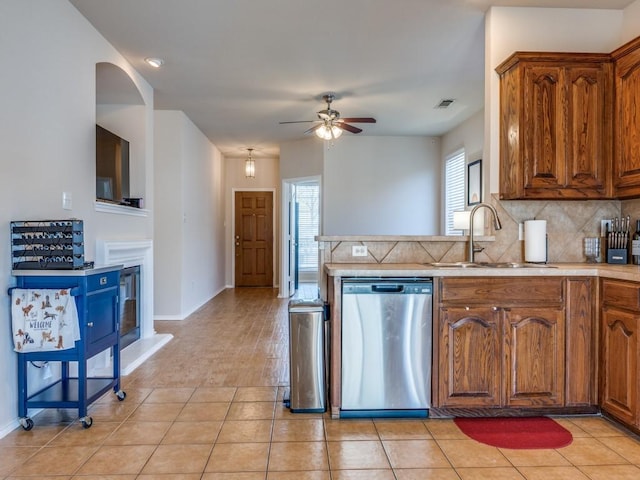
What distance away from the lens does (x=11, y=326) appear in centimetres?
229

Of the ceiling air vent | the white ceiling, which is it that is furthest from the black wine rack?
the ceiling air vent

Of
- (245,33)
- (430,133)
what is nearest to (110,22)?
(245,33)

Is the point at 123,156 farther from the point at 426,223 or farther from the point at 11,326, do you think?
the point at 426,223

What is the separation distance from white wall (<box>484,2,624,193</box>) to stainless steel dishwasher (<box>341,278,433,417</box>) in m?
1.16

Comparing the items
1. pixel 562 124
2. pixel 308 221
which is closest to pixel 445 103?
pixel 562 124

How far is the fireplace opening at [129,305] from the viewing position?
3.82 meters

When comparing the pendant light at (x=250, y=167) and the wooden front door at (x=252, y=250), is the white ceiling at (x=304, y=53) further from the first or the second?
the wooden front door at (x=252, y=250)

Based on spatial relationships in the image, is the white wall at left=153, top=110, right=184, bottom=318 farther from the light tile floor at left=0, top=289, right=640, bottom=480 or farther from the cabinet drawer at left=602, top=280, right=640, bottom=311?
the cabinet drawer at left=602, top=280, right=640, bottom=311

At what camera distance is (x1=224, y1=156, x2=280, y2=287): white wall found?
862 centimetres

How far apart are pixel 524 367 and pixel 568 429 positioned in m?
0.40

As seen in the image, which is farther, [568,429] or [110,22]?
[110,22]

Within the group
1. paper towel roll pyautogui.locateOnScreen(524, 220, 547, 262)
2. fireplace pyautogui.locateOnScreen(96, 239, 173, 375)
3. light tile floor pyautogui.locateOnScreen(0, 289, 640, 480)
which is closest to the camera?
light tile floor pyautogui.locateOnScreen(0, 289, 640, 480)

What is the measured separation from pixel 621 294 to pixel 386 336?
1.30m

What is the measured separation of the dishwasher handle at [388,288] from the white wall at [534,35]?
115 centimetres
